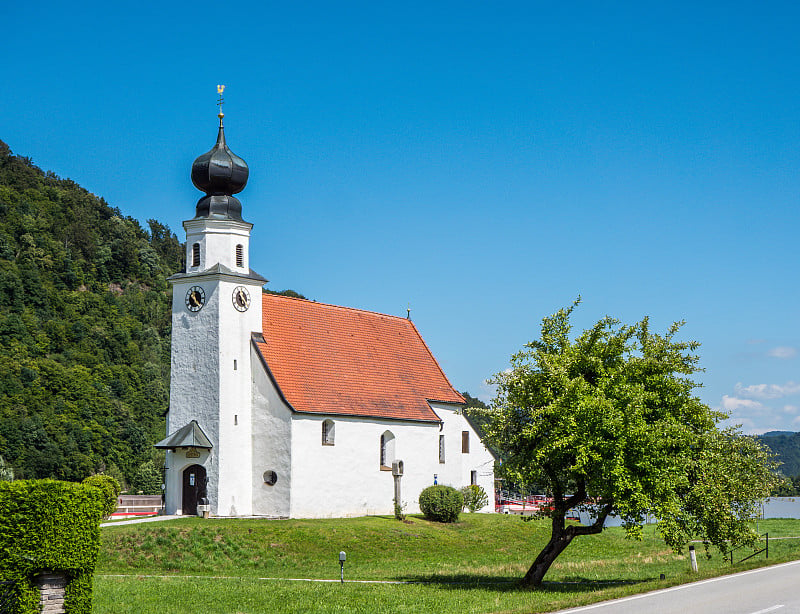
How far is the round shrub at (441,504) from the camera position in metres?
42.2

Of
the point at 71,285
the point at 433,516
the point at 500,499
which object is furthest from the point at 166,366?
the point at 433,516

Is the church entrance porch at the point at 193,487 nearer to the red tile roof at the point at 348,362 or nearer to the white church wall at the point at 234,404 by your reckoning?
the white church wall at the point at 234,404

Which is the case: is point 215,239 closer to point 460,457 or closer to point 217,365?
point 217,365

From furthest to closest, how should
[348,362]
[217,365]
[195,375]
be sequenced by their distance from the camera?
[348,362] → [195,375] → [217,365]

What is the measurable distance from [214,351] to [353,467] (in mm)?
8470

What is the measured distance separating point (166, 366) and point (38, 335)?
15.1m

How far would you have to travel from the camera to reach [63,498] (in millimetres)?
16484

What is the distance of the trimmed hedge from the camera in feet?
52.2

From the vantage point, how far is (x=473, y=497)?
5091 cm

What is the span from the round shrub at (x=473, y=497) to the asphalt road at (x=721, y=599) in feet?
86.8

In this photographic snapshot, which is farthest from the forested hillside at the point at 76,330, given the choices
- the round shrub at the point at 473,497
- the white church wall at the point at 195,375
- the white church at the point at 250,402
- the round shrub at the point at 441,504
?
the round shrub at the point at 441,504

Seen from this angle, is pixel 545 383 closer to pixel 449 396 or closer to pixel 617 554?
pixel 617 554

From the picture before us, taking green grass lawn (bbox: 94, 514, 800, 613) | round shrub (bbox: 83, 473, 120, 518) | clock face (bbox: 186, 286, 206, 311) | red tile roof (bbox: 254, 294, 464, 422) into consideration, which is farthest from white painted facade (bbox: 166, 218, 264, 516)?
green grass lawn (bbox: 94, 514, 800, 613)

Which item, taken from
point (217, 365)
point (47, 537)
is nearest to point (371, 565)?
point (217, 365)
